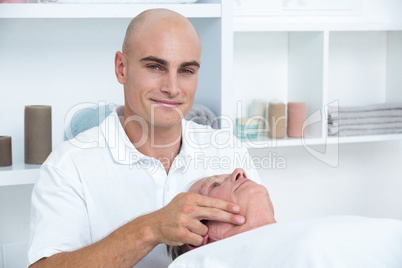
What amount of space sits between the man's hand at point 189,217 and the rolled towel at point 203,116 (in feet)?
2.44

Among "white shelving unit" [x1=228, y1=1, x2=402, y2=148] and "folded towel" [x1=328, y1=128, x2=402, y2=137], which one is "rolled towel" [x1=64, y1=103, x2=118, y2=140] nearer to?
"white shelving unit" [x1=228, y1=1, x2=402, y2=148]

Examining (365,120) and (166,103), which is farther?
(365,120)

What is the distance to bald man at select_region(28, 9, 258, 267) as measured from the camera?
139cm

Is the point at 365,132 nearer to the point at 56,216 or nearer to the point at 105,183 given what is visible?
the point at 105,183

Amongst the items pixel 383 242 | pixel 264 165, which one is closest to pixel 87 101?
pixel 264 165

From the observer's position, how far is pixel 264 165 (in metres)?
2.53

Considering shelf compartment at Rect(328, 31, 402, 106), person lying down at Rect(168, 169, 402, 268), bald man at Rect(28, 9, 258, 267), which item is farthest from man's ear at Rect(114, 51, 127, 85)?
shelf compartment at Rect(328, 31, 402, 106)

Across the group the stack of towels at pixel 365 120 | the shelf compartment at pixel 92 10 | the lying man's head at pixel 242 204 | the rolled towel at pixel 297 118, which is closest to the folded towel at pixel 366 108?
the stack of towels at pixel 365 120

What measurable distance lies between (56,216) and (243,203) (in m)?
0.50

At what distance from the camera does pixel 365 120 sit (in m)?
2.37

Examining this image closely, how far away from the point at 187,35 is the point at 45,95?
2.80 feet

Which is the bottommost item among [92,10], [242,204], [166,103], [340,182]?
[340,182]

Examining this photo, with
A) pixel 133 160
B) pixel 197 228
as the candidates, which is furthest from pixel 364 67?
pixel 197 228

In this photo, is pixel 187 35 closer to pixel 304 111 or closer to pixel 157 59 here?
pixel 157 59
